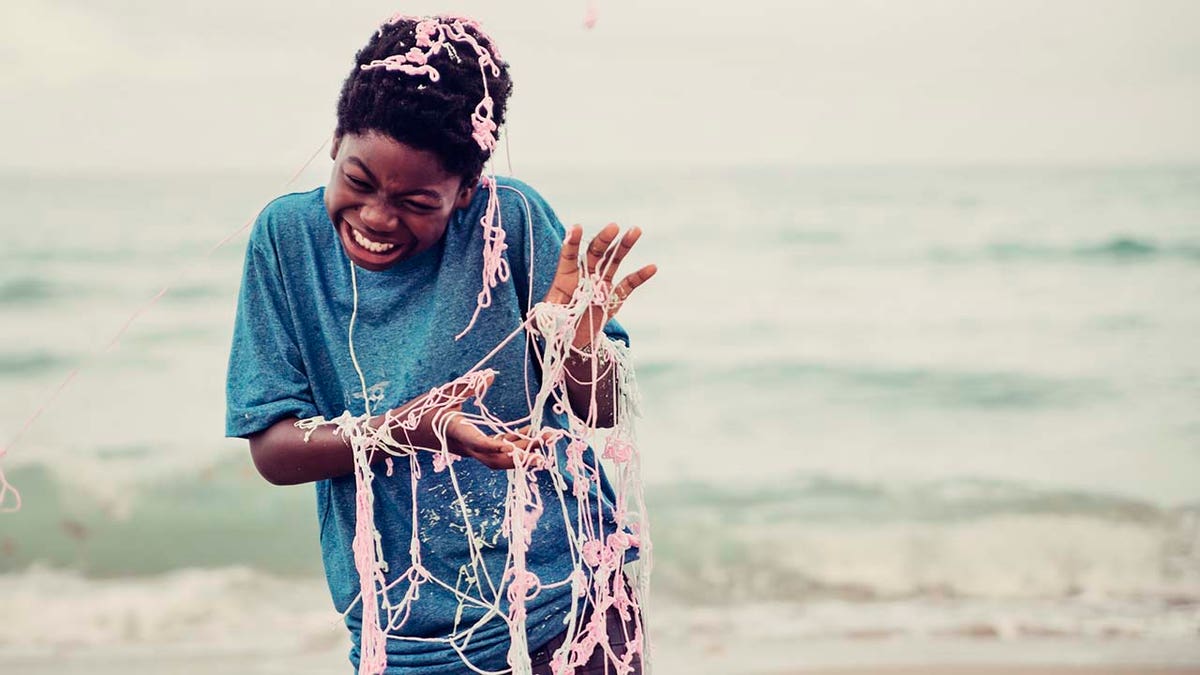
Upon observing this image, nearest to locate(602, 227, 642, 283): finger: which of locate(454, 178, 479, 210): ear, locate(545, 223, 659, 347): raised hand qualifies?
locate(545, 223, 659, 347): raised hand

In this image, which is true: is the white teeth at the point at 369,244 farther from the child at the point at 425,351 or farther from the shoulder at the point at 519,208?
the shoulder at the point at 519,208

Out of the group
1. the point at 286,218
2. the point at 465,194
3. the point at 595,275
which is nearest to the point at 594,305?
the point at 595,275

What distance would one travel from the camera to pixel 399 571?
2018 mm

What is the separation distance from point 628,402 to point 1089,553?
5.13 metres

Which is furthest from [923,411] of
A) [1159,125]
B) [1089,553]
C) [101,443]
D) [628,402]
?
[628,402]

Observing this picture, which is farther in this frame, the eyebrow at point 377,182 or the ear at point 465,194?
the ear at point 465,194

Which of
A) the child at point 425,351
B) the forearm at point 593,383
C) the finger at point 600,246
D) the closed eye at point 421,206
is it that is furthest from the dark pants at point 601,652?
→ the closed eye at point 421,206

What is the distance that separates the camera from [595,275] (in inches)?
Result: 75.3

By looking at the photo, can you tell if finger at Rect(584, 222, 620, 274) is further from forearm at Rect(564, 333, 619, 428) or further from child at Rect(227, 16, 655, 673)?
forearm at Rect(564, 333, 619, 428)

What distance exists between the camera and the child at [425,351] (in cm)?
194

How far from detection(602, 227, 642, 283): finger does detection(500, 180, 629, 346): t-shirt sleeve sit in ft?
0.45

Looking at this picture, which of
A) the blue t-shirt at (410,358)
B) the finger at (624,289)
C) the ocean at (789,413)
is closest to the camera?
the finger at (624,289)

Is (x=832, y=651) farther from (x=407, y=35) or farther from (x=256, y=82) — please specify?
(x=256, y=82)

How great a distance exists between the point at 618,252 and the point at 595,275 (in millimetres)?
62
